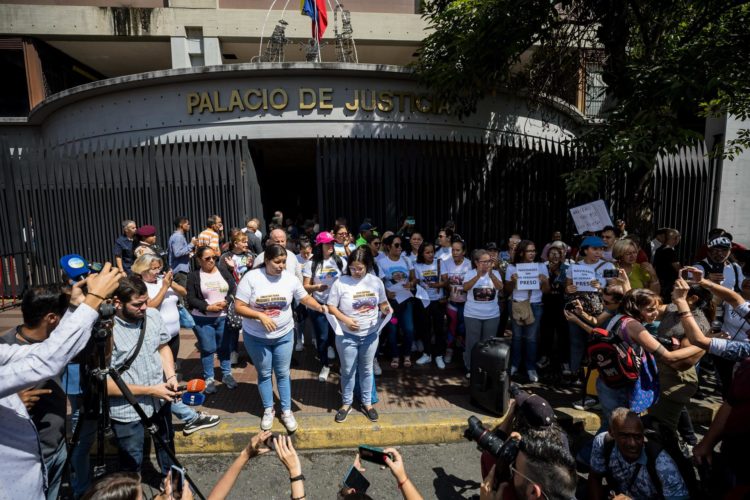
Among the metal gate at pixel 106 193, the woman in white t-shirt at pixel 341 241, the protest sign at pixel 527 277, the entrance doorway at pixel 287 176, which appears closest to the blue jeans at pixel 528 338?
the protest sign at pixel 527 277

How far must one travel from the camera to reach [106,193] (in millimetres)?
8984

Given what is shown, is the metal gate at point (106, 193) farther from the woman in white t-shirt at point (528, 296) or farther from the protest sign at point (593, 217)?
the protest sign at point (593, 217)

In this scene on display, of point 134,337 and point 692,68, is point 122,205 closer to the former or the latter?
point 134,337

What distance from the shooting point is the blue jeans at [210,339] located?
4883 mm

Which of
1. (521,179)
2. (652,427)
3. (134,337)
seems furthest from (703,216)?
(134,337)

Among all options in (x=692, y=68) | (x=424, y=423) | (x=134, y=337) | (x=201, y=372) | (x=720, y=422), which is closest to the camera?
(x=720, y=422)

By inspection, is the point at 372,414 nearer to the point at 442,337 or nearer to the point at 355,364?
the point at 355,364

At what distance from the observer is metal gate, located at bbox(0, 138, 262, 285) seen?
8.76m

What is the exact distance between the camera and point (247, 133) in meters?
10.0

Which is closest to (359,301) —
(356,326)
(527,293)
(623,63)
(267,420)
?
(356,326)

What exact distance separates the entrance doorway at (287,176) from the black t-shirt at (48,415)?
863 centimetres

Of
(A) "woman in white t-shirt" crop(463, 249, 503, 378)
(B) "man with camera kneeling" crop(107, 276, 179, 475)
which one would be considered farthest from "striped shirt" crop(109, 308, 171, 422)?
(A) "woman in white t-shirt" crop(463, 249, 503, 378)

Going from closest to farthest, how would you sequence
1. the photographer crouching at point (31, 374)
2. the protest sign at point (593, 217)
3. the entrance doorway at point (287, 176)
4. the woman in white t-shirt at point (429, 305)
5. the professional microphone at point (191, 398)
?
the photographer crouching at point (31, 374) < the professional microphone at point (191, 398) < the woman in white t-shirt at point (429, 305) < the protest sign at point (593, 217) < the entrance doorway at point (287, 176)

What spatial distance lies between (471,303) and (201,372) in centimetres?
372
